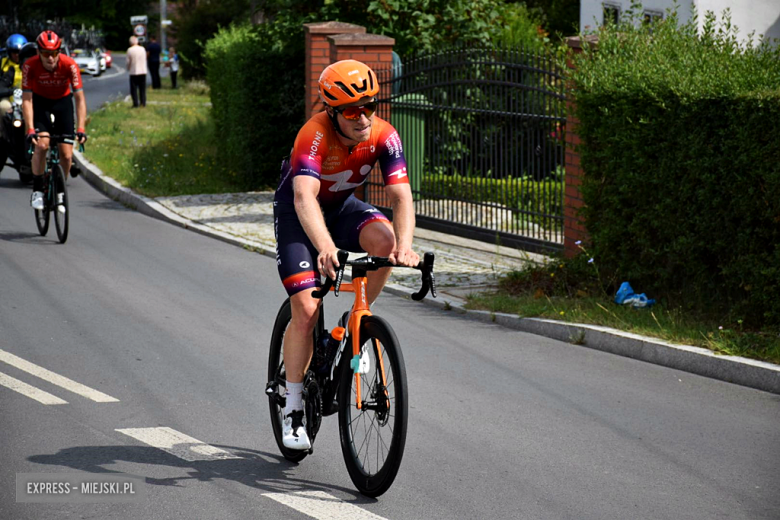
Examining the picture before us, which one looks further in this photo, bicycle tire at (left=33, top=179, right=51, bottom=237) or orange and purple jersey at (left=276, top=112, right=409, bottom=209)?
bicycle tire at (left=33, top=179, right=51, bottom=237)

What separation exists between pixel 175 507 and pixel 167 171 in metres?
13.1

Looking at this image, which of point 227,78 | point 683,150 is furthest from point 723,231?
point 227,78

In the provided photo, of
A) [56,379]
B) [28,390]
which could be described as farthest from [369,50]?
[28,390]

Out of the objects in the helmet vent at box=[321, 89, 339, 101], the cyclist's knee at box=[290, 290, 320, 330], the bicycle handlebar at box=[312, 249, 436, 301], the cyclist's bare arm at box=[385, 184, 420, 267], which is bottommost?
the cyclist's knee at box=[290, 290, 320, 330]

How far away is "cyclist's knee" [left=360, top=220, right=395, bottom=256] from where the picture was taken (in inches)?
200

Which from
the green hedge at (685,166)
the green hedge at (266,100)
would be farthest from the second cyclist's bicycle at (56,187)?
the green hedge at (685,166)

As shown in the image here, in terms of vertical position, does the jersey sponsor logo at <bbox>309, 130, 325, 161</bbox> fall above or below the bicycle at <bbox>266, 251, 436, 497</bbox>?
above

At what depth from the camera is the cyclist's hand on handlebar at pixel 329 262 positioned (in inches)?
183

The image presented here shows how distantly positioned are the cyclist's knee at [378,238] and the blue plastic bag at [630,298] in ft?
13.5

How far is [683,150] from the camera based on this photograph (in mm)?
8273

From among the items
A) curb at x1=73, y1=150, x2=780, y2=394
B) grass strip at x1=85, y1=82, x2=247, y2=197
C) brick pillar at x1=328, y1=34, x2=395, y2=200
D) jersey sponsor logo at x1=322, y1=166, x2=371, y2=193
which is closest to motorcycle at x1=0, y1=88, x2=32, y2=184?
grass strip at x1=85, y1=82, x2=247, y2=197

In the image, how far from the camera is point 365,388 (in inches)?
195

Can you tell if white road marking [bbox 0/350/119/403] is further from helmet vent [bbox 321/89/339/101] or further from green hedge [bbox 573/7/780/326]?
green hedge [bbox 573/7/780/326]

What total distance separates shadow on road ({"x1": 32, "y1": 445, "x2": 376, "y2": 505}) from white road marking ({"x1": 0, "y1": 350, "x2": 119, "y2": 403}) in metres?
0.97
